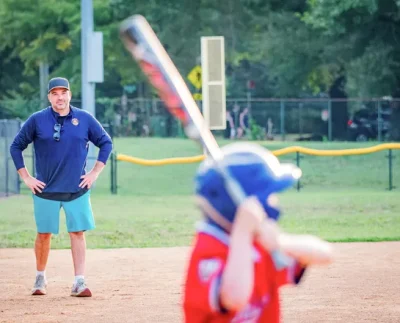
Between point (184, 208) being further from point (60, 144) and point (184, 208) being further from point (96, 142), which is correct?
point (60, 144)

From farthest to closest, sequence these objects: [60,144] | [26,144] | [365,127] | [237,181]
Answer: [365,127] → [26,144] → [60,144] → [237,181]

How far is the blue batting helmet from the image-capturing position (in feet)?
12.0

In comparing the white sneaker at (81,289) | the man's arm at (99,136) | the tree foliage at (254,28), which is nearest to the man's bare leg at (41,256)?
the white sneaker at (81,289)

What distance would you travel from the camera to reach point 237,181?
363 centimetres

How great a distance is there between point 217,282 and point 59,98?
6.80 meters

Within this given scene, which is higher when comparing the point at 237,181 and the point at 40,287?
the point at 237,181

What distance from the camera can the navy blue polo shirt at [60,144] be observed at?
1034 cm

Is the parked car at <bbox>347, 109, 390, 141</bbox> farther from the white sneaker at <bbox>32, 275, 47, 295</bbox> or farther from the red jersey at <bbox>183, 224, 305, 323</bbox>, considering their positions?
the red jersey at <bbox>183, 224, 305, 323</bbox>

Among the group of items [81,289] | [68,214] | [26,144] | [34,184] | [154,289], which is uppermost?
[26,144]

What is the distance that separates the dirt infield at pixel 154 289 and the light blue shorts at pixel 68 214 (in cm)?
70

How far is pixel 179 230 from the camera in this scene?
57.3 ft

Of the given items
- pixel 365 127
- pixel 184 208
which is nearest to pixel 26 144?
pixel 184 208

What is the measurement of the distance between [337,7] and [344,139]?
1578 cm

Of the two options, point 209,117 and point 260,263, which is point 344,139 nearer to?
point 209,117
